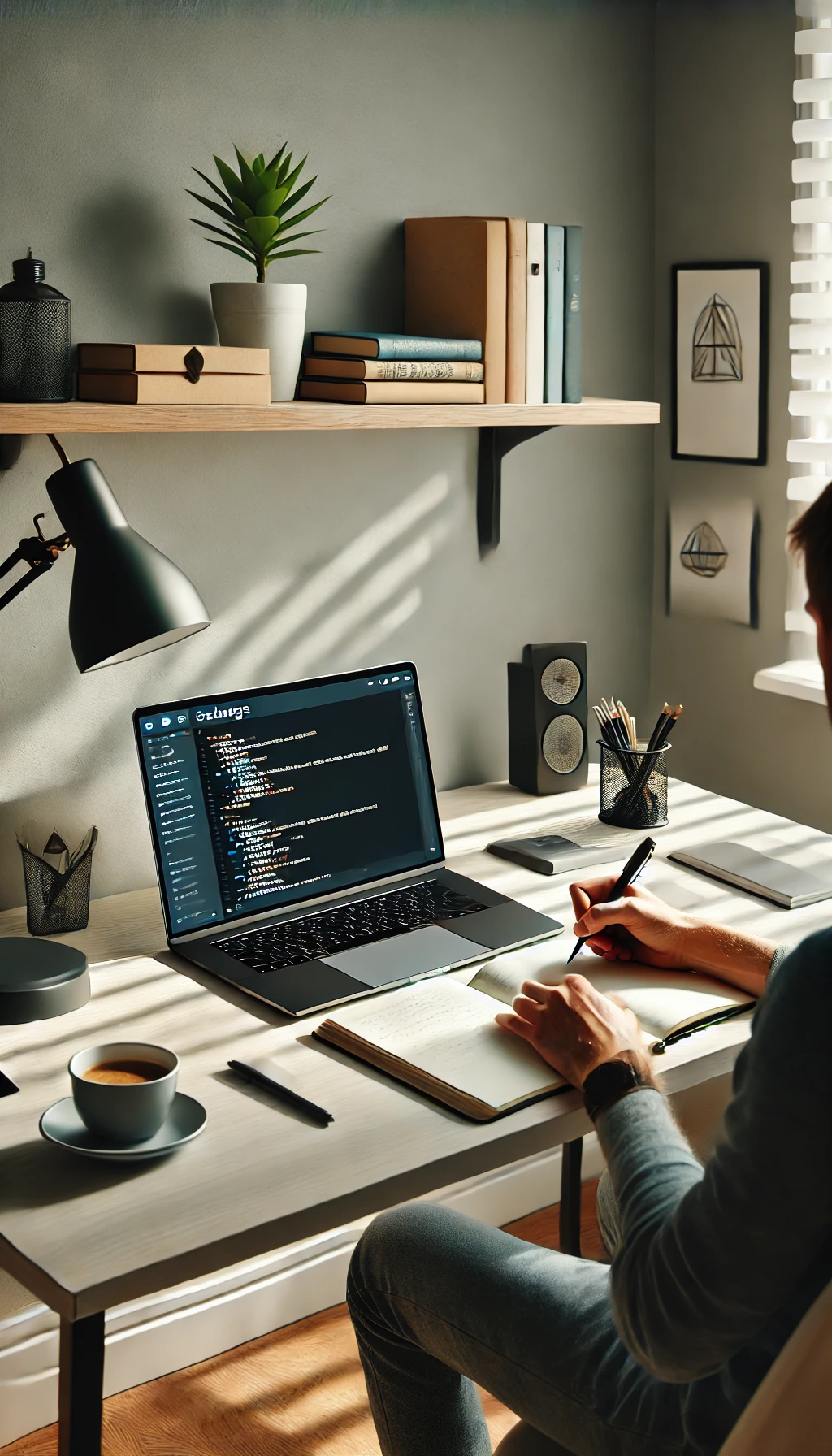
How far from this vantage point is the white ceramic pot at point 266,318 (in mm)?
1711

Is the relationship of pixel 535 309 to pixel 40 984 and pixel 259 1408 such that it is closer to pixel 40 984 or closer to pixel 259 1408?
pixel 40 984

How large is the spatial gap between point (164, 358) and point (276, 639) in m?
0.57

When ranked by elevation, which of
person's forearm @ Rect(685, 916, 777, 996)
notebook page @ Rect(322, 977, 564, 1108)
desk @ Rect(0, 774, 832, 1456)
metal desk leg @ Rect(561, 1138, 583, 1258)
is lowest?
metal desk leg @ Rect(561, 1138, 583, 1258)

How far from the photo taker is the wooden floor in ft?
6.02

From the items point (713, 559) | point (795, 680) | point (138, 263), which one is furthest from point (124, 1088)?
point (713, 559)

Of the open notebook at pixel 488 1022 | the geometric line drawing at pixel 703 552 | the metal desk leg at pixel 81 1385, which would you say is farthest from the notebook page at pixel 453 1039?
the geometric line drawing at pixel 703 552

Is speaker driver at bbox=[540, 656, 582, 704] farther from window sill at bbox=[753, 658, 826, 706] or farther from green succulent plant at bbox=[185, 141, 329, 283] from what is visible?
green succulent plant at bbox=[185, 141, 329, 283]

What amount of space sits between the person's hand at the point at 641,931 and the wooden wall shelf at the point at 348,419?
0.66 m

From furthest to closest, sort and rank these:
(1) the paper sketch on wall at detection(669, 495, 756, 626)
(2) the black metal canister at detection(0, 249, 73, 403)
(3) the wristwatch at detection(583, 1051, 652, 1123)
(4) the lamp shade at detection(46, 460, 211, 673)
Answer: (1) the paper sketch on wall at detection(669, 495, 756, 626) < (2) the black metal canister at detection(0, 249, 73, 403) < (4) the lamp shade at detection(46, 460, 211, 673) < (3) the wristwatch at detection(583, 1051, 652, 1123)

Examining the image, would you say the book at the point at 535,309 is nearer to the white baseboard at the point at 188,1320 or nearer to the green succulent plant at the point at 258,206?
the green succulent plant at the point at 258,206

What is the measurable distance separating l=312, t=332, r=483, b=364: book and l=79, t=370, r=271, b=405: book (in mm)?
153

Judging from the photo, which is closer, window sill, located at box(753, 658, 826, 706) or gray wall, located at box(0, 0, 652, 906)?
gray wall, located at box(0, 0, 652, 906)

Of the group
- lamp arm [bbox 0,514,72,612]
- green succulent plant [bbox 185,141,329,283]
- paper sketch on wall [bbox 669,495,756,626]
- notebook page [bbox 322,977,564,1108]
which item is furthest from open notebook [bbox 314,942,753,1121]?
paper sketch on wall [bbox 669,495,756,626]

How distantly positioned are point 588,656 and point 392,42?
105 centimetres
